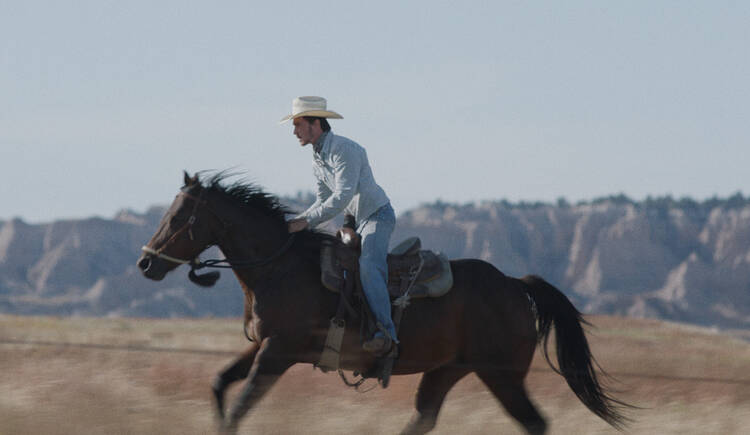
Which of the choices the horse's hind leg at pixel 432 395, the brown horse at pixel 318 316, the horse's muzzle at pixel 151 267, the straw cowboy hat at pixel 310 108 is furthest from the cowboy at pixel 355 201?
the horse's muzzle at pixel 151 267

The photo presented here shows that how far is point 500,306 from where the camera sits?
A: 27.6 feet

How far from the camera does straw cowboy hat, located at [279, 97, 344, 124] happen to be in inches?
316

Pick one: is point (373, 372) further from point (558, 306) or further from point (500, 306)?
point (558, 306)

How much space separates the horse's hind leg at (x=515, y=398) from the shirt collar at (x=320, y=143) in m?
2.27

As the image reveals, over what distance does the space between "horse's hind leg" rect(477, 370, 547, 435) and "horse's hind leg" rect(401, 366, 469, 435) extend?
0.88 feet

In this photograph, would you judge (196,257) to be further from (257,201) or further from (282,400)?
(282,400)

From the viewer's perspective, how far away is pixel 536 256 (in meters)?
154

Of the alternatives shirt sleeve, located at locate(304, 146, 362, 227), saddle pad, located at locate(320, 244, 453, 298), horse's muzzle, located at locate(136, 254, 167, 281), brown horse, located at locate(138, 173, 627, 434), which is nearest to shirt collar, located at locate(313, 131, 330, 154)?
shirt sleeve, located at locate(304, 146, 362, 227)

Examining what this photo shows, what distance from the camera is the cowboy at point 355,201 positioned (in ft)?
25.7

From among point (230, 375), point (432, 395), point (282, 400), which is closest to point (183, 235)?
point (230, 375)

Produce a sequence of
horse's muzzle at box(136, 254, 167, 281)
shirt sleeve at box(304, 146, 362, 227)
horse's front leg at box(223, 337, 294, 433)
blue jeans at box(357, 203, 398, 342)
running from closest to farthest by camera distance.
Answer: horse's front leg at box(223, 337, 294, 433) < horse's muzzle at box(136, 254, 167, 281) < blue jeans at box(357, 203, 398, 342) < shirt sleeve at box(304, 146, 362, 227)

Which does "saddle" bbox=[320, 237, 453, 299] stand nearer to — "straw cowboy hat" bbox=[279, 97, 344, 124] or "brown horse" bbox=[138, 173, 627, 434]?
"brown horse" bbox=[138, 173, 627, 434]

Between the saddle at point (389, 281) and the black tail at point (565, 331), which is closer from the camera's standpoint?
the saddle at point (389, 281)

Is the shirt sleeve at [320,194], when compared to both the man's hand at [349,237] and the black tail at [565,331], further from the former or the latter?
the black tail at [565,331]
